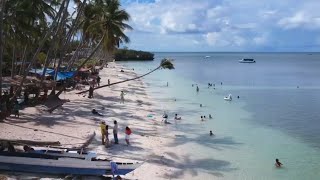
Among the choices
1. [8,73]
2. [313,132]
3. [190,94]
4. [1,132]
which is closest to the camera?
[1,132]

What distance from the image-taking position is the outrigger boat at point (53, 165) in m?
15.2

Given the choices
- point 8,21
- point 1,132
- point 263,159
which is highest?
point 8,21

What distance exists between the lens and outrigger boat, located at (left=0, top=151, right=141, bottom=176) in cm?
1520

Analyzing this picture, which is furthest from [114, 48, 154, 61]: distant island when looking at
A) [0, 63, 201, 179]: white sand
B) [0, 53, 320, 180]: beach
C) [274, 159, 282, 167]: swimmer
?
[274, 159, 282, 167]: swimmer

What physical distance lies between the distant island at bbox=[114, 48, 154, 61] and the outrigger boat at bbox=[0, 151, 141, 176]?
135144mm

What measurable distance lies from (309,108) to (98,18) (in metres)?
22.3

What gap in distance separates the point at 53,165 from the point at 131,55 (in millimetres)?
142980

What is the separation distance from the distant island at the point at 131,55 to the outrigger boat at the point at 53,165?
135m

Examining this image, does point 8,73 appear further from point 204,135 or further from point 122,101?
point 204,135

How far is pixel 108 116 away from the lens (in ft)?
95.5

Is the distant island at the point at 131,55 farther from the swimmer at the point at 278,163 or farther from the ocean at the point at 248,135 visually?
the swimmer at the point at 278,163

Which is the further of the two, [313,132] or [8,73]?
[8,73]

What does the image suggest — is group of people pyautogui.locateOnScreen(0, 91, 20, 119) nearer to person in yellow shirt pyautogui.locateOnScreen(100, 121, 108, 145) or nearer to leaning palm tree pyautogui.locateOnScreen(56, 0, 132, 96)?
person in yellow shirt pyautogui.locateOnScreen(100, 121, 108, 145)

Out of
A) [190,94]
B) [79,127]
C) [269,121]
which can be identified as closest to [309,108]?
[269,121]
